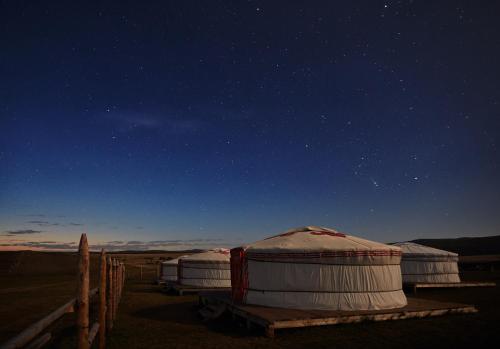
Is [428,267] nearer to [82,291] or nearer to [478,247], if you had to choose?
[82,291]

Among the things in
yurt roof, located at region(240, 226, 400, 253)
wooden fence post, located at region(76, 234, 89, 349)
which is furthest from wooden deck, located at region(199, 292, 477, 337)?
wooden fence post, located at region(76, 234, 89, 349)

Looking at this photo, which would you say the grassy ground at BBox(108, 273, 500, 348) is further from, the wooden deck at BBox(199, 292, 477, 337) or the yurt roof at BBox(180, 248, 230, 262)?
the yurt roof at BBox(180, 248, 230, 262)

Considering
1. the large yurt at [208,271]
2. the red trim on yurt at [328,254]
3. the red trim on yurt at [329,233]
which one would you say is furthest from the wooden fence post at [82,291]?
the large yurt at [208,271]

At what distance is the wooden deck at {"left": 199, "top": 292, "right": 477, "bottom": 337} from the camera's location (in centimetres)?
841

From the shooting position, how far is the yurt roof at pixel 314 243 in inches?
401

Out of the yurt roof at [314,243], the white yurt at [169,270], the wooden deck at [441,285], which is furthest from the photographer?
the white yurt at [169,270]

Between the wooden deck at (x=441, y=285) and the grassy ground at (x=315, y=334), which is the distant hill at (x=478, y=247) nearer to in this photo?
the wooden deck at (x=441, y=285)

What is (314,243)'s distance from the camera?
10547mm

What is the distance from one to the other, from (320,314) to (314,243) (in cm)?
205

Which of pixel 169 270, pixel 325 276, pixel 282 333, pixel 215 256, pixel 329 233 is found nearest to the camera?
pixel 282 333

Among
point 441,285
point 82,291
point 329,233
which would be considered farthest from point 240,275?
point 441,285

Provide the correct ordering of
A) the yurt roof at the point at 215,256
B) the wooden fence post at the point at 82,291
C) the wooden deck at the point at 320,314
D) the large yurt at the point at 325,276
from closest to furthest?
the wooden fence post at the point at 82,291 < the wooden deck at the point at 320,314 < the large yurt at the point at 325,276 < the yurt roof at the point at 215,256

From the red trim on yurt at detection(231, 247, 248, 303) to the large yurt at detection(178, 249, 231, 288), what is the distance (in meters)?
7.37

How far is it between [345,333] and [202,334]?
3199 millimetres
